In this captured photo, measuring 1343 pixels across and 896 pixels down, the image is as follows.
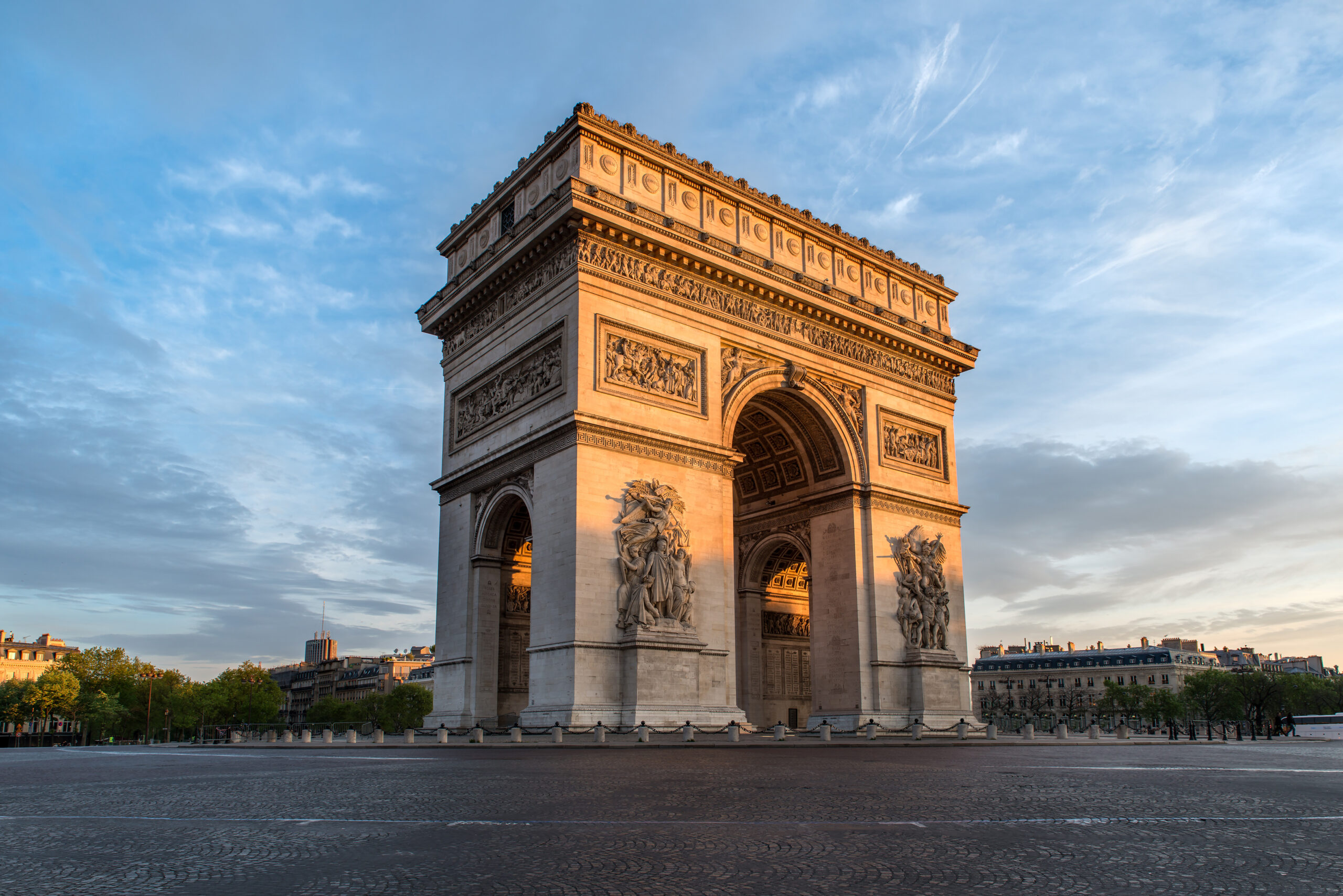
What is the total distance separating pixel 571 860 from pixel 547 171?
23898 mm

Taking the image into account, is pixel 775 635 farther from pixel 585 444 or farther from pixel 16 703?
pixel 16 703

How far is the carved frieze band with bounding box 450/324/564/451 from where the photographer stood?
2450 cm

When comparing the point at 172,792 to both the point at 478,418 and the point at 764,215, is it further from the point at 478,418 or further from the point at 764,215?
the point at 764,215

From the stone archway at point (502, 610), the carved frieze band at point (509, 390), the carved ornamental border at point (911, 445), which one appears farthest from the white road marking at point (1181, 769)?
the carved ornamental border at point (911, 445)

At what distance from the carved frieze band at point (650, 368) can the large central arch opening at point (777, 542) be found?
349cm

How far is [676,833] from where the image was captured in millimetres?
5078

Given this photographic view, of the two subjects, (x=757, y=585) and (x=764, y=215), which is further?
(x=757, y=585)

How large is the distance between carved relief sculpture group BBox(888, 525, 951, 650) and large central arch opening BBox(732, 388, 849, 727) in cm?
280

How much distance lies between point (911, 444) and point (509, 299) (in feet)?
45.5

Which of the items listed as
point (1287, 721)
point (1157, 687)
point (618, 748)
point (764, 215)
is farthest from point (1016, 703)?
point (618, 748)

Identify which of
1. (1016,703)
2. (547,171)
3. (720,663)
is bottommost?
(1016,703)

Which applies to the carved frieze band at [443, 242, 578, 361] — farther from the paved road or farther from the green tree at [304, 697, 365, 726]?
the green tree at [304, 697, 365, 726]

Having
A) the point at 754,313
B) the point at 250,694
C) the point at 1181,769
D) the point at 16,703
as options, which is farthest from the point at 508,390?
the point at 250,694

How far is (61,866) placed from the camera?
409 centimetres
